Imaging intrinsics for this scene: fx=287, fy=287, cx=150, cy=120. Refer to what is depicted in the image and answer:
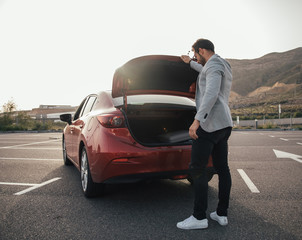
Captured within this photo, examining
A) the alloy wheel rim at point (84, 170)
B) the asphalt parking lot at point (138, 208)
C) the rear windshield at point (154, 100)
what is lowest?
the asphalt parking lot at point (138, 208)

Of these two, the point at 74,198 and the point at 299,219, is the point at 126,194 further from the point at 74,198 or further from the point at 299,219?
the point at 299,219

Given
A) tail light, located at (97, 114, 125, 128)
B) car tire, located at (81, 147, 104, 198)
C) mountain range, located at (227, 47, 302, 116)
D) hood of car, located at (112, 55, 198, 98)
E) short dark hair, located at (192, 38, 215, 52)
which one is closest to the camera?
short dark hair, located at (192, 38, 215, 52)

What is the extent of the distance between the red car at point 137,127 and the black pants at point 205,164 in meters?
0.64

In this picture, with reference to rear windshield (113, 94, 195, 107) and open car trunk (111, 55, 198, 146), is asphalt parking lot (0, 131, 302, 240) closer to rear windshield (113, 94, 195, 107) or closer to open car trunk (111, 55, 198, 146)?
open car trunk (111, 55, 198, 146)

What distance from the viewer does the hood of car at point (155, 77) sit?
367 centimetres

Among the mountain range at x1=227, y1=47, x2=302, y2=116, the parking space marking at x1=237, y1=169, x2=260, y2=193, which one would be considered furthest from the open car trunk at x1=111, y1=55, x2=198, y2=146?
the mountain range at x1=227, y1=47, x2=302, y2=116

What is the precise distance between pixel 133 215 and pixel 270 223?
1.45 m

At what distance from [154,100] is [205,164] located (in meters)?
1.61

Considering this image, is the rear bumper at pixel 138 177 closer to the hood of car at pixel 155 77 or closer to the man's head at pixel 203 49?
the hood of car at pixel 155 77

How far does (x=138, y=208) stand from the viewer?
3479 millimetres

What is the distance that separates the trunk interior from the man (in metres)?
0.90

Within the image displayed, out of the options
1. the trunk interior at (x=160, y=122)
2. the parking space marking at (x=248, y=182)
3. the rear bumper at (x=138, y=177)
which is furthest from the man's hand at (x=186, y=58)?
the parking space marking at (x=248, y=182)

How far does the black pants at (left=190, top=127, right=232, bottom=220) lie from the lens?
2.74 metres

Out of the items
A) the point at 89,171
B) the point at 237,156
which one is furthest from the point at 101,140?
the point at 237,156
